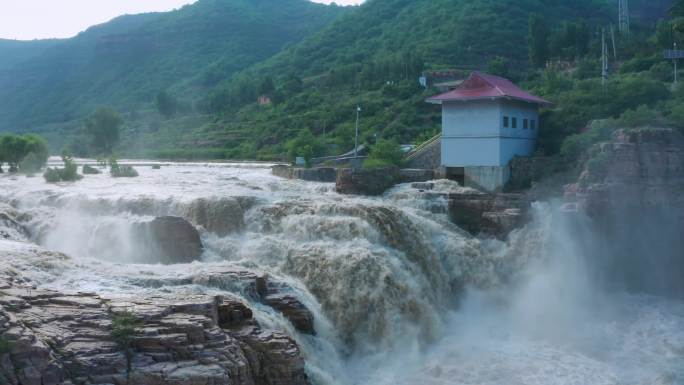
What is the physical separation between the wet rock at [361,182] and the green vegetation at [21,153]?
1660 cm

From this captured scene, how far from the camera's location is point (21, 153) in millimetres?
35531

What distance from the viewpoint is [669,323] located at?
19.9m

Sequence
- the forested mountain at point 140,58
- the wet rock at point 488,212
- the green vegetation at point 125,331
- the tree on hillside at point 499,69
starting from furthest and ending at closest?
the forested mountain at point 140,58 < the tree on hillside at point 499,69 < the wet rock at point 488,212 < the green vegetation at point 125,331

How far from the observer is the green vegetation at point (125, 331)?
11.2m

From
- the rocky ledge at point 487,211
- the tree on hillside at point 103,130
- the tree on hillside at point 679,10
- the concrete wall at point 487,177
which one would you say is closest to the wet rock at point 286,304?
the rocky ledge at point 487,211

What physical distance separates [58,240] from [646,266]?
18.2 metres

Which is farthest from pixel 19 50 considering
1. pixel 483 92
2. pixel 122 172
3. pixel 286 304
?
pixel 286 304

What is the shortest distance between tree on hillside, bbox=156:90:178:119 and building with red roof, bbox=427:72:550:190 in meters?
42.8

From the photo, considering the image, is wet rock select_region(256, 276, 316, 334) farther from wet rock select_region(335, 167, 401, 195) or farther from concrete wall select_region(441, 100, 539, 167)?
concrete wall select_region(441, 100, 539, 167)

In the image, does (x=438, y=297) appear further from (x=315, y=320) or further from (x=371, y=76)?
(x=371, y=76)

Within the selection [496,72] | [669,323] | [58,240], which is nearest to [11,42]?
[496,72]

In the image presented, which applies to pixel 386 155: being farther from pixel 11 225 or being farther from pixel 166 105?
pixel 166 105

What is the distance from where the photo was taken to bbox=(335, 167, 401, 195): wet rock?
2656 centimetres

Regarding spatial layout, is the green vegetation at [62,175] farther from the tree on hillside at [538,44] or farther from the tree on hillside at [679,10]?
the tree on hillside at [679,10]
